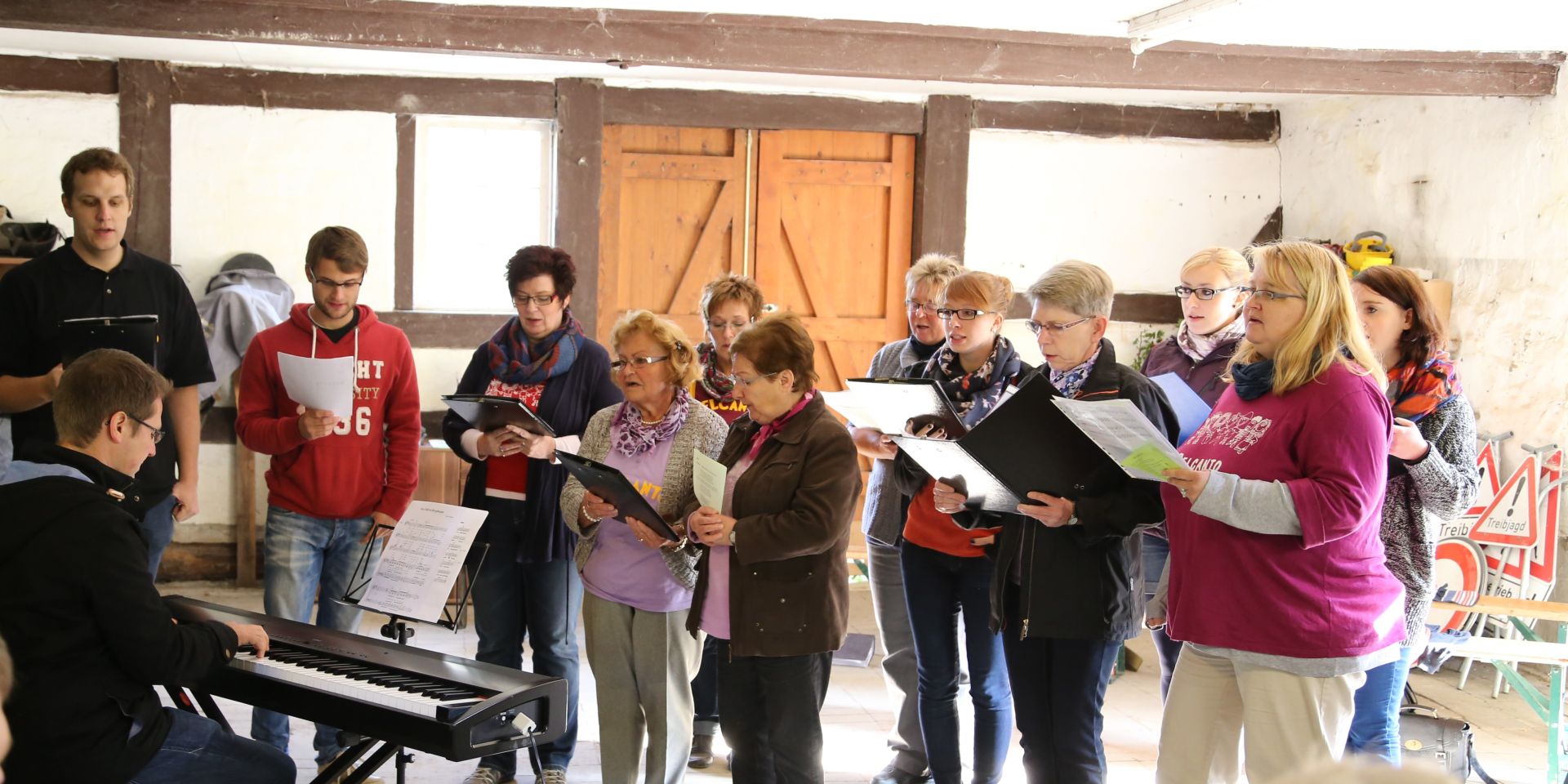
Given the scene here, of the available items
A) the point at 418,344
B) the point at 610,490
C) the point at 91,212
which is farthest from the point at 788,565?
the point at 418,344

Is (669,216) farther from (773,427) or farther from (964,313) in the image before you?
(773,427)

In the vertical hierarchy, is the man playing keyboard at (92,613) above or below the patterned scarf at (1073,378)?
below

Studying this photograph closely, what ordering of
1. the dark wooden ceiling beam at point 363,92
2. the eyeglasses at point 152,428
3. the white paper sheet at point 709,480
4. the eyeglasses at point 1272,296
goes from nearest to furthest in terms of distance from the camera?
the eyeglasses at point 1272,296
the eyeglasses at point 152,428
the white paper sheet at point 709,480
the dark wooden ceiling beam at point 363,92

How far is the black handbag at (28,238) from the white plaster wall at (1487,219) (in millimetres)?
6755

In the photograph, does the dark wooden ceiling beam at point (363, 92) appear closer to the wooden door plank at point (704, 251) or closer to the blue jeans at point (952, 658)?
the wooden door plank at point (704, 251)

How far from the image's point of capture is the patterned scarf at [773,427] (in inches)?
118

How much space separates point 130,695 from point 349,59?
478cm

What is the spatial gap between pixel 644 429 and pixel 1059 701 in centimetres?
125

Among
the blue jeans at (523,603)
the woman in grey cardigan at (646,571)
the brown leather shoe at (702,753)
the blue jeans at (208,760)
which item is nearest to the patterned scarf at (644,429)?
the woman in grey cardigan at (646,571)

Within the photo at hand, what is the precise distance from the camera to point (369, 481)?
3652 mm

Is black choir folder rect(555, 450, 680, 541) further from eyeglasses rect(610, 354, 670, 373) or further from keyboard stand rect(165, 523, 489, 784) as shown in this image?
eyeglasses rect(610, 354, 670, 373)

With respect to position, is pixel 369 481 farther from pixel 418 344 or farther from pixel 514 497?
pixel 418 344

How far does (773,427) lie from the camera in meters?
3.02

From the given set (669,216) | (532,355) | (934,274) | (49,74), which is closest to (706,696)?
(532,355)
